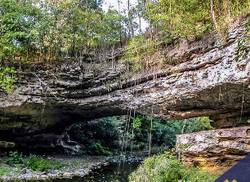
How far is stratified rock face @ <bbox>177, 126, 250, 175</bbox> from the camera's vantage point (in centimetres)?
1070

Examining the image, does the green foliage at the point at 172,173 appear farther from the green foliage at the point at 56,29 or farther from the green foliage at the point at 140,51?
the green foliage at the point at 56,29

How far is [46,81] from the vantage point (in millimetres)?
17078

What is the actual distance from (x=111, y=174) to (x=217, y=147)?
6.08m

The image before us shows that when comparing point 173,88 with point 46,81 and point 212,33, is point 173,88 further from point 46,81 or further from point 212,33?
point 46,81

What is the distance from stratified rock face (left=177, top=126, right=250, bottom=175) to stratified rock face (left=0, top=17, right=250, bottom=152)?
117 cm

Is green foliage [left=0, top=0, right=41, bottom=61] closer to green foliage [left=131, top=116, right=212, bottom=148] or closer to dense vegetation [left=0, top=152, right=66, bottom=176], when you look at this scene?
dense vegetation [left=0, top=152, right=66, bottom=176]

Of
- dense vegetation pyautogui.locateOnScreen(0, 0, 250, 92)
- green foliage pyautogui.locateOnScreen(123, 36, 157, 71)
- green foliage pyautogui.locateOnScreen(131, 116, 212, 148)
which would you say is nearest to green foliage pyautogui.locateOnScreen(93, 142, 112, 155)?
green foliage pyautogui.locateOnScreen(131, 116, 212, 148)

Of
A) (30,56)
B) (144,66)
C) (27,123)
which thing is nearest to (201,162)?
(144,66)

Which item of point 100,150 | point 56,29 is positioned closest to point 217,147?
point 56,29

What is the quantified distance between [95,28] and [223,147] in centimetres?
912

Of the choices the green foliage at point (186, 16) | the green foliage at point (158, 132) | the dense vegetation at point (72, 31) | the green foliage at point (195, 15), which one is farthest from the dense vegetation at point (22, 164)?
the green foliage at point (158, 132)

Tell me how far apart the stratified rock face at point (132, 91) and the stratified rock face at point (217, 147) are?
117cm

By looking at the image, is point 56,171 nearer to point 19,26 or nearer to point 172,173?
point 19,26

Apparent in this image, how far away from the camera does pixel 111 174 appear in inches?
609
